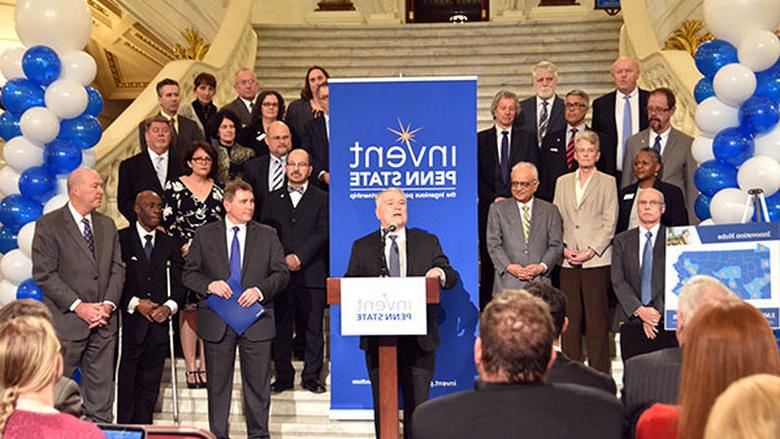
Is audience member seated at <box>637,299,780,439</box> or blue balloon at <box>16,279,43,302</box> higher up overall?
→ blue balloon at <box>16,279,43,302</box>

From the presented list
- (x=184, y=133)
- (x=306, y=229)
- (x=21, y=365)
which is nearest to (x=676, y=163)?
(x=306, y=229)

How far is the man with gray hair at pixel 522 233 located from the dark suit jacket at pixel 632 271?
1.25 feet

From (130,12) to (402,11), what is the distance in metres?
5.04

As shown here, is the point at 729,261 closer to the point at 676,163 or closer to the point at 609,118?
the point at 676,163

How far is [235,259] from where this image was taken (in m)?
6.31

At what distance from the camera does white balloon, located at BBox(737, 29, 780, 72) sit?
255 inches

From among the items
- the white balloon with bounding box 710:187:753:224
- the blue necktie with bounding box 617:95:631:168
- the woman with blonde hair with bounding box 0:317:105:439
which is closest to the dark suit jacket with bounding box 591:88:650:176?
the blue necktie with bounding box 617:95:631:168

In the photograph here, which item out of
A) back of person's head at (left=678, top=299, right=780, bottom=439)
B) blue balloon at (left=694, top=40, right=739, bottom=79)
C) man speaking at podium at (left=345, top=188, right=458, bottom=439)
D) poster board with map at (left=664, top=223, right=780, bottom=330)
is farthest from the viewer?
blue balloon at (left=694, top=40, right=739, bottom=79)

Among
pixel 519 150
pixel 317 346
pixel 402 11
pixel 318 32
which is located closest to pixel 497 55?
pixel 318 32

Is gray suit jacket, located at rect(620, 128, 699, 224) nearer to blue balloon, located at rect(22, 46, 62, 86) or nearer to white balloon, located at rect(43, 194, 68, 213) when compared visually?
white balloon, located at rect(43, 194, 68, 213)

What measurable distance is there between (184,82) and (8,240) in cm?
401

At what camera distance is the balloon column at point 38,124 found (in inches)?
259

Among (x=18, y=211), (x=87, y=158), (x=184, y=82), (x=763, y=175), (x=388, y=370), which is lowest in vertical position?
(x=388, y=370)

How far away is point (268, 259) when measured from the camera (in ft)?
20.7
